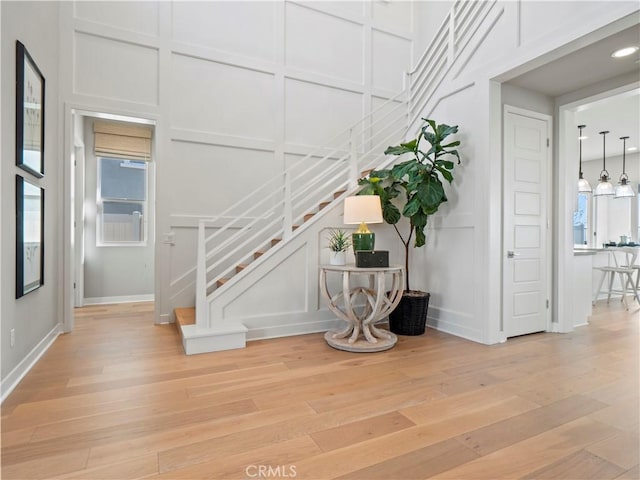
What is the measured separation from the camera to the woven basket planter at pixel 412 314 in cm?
365

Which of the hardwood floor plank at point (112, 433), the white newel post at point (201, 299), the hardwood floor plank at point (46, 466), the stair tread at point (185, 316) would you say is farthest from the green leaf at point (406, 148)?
the hardwood floor plank at point (46, 466)

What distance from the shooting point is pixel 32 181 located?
9.32 ft

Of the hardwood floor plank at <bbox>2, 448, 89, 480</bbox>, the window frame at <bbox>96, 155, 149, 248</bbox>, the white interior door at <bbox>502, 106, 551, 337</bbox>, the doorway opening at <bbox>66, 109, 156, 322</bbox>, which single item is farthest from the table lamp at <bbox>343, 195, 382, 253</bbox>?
the window frame at <bbox>96, 155, 149, 248</bbox>

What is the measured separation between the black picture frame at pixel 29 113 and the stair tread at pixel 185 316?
1744 millimetres

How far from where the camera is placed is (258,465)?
155 cm

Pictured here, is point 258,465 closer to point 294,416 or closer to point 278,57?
point 294,416

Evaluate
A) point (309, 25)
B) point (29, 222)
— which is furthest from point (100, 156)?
point (309, 25)

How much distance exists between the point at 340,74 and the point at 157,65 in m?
2.41

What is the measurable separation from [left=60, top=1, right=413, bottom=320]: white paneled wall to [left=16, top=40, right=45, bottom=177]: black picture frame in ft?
2.93

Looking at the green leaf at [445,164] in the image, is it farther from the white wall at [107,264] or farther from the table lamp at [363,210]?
the white wall at [107,264]

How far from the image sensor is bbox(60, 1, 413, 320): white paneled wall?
3.90 metres

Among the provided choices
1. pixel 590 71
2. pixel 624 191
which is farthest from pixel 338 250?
pixel 624 191

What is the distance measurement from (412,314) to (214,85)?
355cm

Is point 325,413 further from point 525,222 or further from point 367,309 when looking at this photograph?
point 525,222
